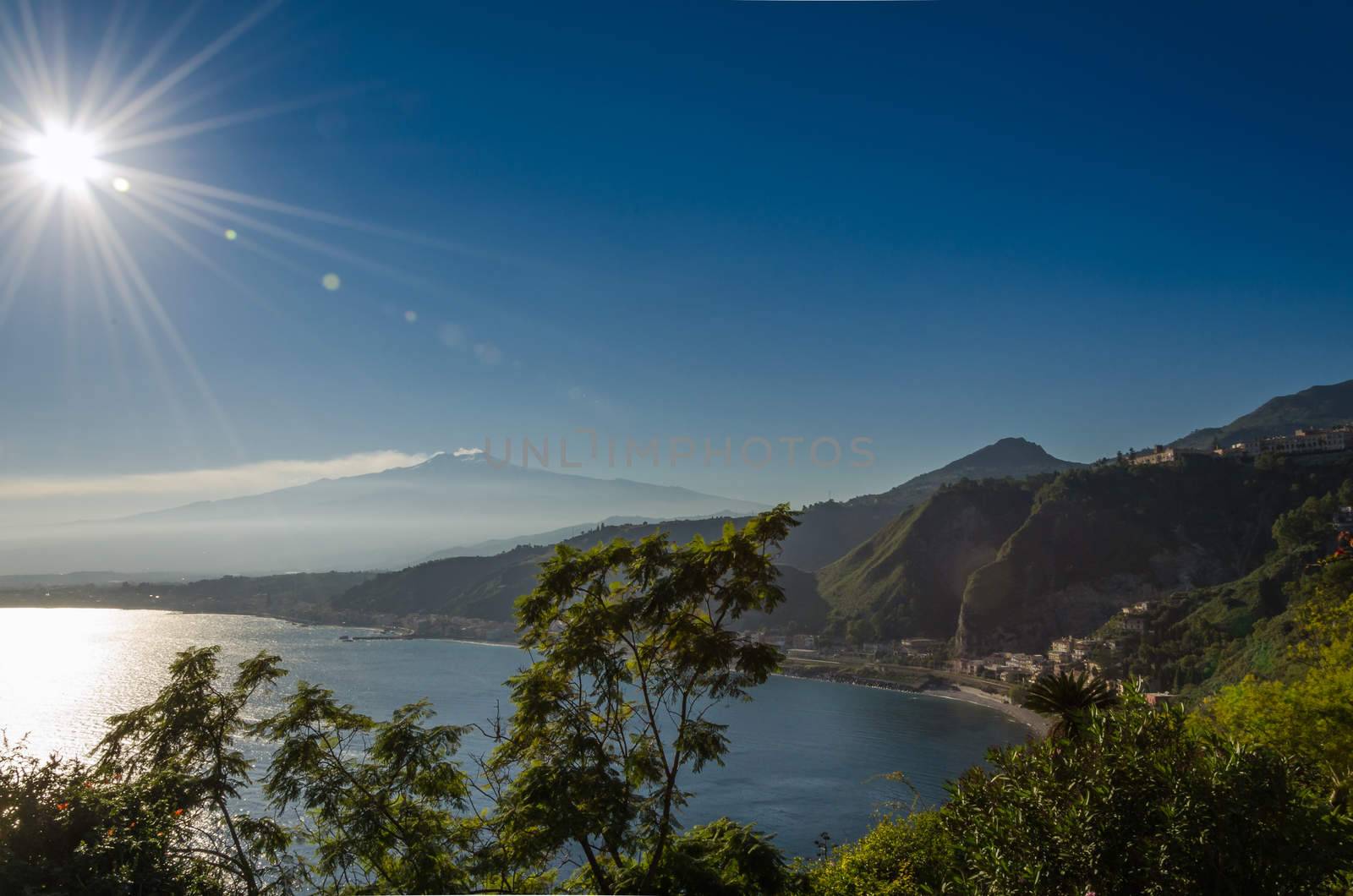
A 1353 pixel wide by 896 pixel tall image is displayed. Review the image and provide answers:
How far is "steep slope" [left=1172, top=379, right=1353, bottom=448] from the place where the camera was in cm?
16200

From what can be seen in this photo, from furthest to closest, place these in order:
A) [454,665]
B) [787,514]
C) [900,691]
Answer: [454,665]
[900,691]
[787,514]

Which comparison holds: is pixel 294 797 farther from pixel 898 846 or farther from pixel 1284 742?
pixel 1284 742

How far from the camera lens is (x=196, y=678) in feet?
25.9

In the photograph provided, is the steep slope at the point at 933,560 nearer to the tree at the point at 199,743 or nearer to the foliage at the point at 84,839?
the tree at the point at 199,743

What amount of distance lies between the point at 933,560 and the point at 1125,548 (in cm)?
1922

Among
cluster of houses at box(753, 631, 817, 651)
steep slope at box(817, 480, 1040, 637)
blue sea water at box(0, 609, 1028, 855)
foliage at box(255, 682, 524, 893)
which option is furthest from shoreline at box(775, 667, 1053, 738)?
foliage at box(255, 682, 524, 893)

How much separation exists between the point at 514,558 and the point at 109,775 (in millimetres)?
121956

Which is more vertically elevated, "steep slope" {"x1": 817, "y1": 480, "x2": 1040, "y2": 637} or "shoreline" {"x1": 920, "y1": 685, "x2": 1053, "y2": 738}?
"steep slope" {"x1": 817, "y1": 480, "x2": 1040, "y2": 637}

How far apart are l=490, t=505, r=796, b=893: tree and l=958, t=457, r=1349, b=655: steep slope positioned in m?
69.7

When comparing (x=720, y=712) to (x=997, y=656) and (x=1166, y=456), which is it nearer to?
(x=997, y=656)

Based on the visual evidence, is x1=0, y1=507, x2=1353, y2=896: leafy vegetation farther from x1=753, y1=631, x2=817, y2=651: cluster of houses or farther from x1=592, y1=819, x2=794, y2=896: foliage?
x1=753, y1=631, x2=817, y2=651: cluster of houses

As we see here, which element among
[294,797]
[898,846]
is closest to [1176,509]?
[898,846]

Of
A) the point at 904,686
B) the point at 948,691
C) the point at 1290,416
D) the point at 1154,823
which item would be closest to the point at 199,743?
the point at 1154,823

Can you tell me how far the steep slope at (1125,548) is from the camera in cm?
7062
